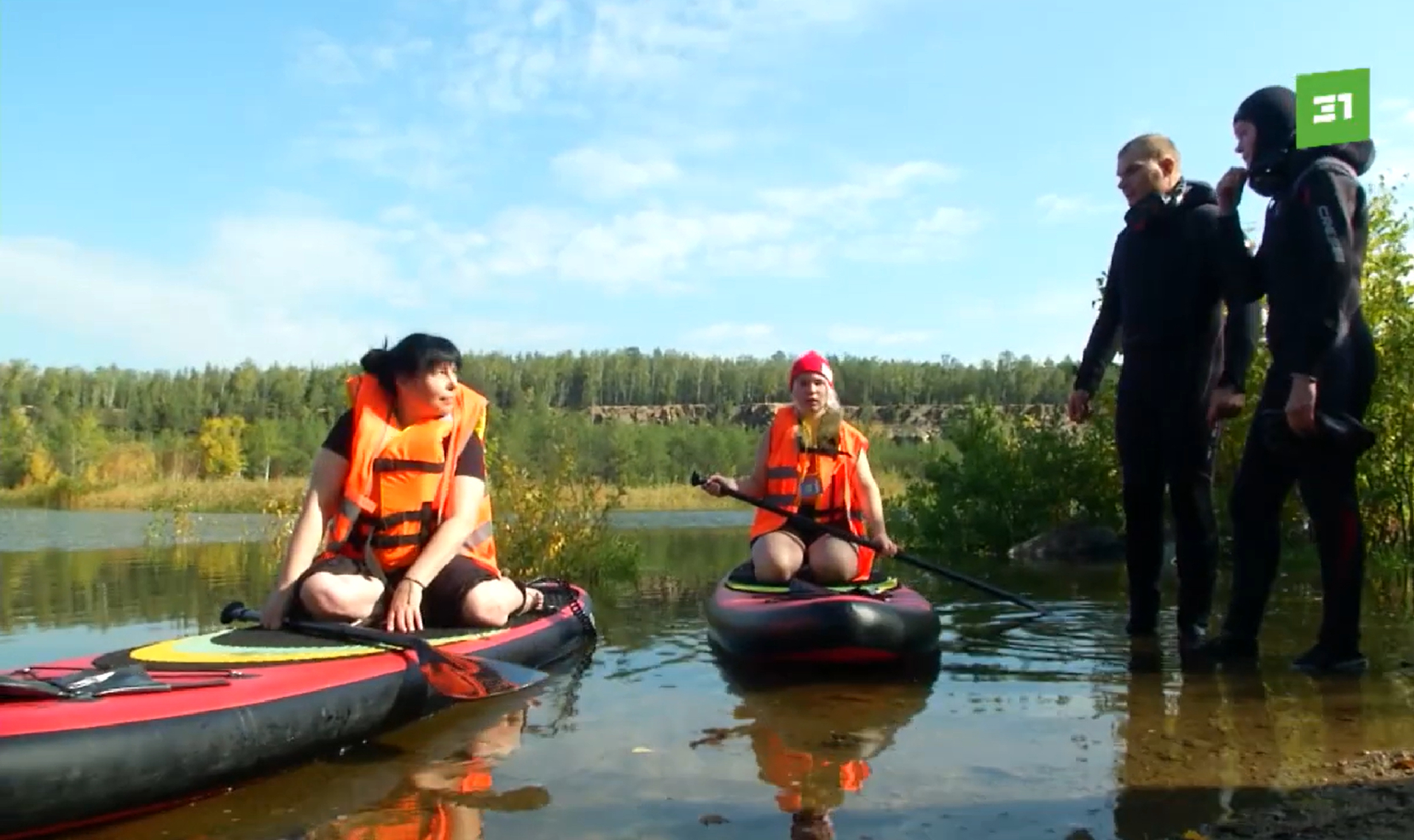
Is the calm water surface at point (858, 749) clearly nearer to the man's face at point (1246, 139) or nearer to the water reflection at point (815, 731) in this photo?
the water reflection at point (815, 731)

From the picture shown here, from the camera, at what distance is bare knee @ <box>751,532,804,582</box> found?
606cm

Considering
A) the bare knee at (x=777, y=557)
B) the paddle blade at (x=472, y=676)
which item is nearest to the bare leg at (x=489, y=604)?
the paddle blade at (x=472, y=676)

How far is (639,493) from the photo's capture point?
143 feet

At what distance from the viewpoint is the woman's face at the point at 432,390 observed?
16.3ft

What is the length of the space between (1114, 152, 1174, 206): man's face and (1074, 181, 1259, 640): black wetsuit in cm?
6

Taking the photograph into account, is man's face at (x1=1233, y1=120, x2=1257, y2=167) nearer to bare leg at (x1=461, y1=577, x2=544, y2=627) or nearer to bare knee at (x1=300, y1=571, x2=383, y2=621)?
bare leg at (x1=461, y1=577, x2=544, y2=627)

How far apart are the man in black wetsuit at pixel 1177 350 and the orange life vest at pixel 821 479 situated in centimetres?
139

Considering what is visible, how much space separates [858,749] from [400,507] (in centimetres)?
217

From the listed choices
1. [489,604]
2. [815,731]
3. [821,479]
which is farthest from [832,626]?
[489,604]

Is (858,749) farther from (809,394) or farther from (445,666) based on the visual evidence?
(809,394)

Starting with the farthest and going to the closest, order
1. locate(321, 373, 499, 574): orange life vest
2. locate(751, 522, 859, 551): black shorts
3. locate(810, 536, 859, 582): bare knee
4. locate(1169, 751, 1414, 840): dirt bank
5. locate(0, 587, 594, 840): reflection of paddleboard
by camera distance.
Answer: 1. locate(751, 522, 859, 551): black shorts
2. locate(810, 536, 859, 582): bare knee
3. locate(321, 373, 499, 574): orange life vest
4. locate(0, 587, 594, 840): reflection of paddleboard
5. locate(1169, 751, 1414, 840): dirt bank

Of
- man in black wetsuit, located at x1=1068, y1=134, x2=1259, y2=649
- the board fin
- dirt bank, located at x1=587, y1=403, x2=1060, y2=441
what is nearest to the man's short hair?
man in black wetsuit, located at x1=1068, y1=134, x2=1259, y2=649

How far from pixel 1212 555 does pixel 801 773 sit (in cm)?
300

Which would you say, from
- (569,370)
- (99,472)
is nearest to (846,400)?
(569,370)
